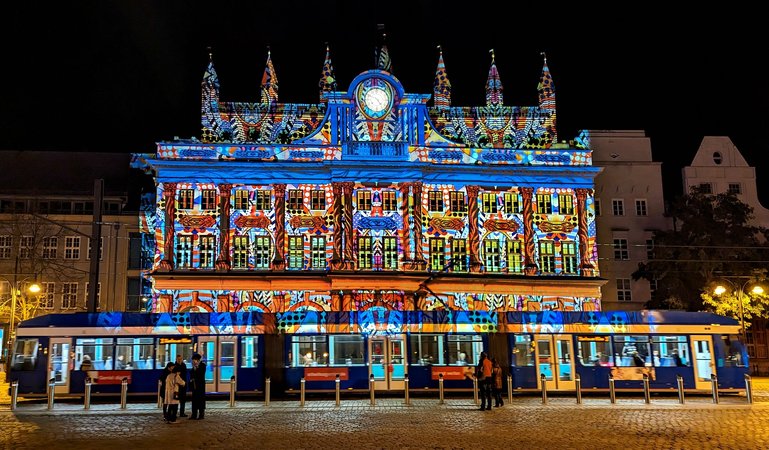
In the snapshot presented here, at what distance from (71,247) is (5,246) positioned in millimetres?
4433

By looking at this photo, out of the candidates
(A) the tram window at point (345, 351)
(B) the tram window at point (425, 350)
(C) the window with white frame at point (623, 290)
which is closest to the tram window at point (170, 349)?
(A) the tram window at point (345, 351)

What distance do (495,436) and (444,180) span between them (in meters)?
32.9

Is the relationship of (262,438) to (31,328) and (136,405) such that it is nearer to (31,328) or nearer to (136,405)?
(136,405)

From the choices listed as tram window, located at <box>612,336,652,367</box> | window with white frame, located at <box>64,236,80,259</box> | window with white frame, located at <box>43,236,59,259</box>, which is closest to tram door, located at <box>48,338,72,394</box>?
tram window, located at <box>612,336,652,367</box>

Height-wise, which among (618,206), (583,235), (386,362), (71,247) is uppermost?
(618,206)

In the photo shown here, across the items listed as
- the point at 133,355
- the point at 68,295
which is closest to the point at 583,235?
the point at 133,355

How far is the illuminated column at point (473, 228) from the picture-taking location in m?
49.8

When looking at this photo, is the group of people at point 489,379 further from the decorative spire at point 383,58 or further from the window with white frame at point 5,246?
the window with white frame at point 5,246

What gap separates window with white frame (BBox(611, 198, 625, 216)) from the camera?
58.2 m

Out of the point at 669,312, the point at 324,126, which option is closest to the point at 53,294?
the point at 324,126

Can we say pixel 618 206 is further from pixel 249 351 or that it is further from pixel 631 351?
pixel 249 351

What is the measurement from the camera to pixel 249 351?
1225 inches

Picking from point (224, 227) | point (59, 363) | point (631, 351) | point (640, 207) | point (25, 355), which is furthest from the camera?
point (640, 207)

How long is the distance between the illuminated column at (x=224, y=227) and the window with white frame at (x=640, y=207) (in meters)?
29.7
